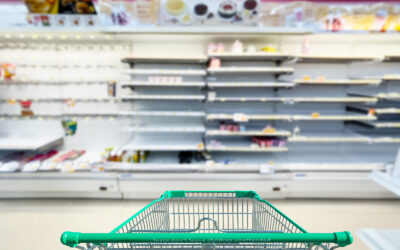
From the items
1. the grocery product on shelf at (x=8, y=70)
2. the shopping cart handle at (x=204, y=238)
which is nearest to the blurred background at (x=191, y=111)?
the grocery product on shelf at (x=8, y=70)

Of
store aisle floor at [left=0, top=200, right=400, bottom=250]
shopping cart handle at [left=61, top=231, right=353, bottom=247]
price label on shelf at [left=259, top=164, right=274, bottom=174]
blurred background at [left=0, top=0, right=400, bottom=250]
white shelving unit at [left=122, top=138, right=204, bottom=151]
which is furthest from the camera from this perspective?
white shelving unit at [left=122, top=138, right=204, bottom=151]

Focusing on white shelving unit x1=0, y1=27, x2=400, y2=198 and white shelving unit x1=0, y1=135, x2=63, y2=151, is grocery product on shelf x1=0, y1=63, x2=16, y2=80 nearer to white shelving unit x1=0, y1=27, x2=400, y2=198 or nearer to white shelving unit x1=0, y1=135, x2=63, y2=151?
white shelving unit x1=0, y1=27, x2=400, y2=198

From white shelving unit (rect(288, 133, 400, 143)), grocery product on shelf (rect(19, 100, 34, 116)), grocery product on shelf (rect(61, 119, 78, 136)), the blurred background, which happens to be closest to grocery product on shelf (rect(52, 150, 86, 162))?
the blurred background

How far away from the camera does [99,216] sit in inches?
121

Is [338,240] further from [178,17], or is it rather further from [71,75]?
[71,75]

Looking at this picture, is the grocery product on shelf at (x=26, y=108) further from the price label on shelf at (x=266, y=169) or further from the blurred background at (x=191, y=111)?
the price label on shelf at (x=266, y=169)

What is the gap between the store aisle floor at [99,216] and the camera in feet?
8.80

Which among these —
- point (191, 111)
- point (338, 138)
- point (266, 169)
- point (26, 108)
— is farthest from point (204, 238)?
point (26, 108)

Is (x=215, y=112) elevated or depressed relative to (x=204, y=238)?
elevated

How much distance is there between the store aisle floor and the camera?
268 centimetres

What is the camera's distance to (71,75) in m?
3.87

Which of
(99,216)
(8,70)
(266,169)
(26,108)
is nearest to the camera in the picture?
(99,216)

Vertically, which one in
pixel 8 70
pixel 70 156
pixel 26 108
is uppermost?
pixel 8 70

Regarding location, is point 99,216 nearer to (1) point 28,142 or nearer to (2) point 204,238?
(1) point 28,142
